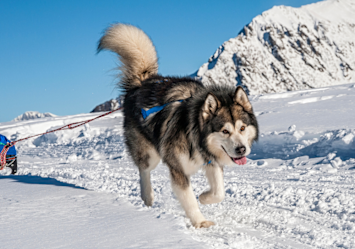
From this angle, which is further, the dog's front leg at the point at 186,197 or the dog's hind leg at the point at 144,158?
the dog's hind leg at the point at 144,158

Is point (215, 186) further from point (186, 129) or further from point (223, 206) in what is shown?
point (186, 129)

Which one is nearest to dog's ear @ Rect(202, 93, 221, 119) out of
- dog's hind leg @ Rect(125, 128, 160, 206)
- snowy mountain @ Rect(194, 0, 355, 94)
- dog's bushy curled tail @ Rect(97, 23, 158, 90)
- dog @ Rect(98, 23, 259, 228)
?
dog @ Rect(98, 23, 259, 228)

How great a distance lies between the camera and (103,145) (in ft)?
35.2

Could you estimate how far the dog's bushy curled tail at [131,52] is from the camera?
453 centimetres

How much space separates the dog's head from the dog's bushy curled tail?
1.65m

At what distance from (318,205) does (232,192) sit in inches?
44.8

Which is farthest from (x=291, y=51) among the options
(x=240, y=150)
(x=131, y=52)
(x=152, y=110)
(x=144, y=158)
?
(x=240, y=150)

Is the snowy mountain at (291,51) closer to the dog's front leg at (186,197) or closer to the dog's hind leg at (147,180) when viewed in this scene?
the dog's hind leg at (147,180)

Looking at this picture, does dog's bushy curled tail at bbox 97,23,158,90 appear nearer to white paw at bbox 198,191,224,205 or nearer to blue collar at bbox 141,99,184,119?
blue collar at bbox 141,99,184,119

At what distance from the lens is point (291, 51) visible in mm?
155875

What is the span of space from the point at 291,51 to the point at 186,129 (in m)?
165

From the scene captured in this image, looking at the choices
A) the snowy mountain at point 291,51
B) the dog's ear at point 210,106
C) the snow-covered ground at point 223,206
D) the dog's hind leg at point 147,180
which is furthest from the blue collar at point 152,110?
the snowy mountain at point 291,51

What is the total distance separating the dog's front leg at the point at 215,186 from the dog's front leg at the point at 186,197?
28 centimetres

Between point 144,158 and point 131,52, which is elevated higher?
point 131,52
